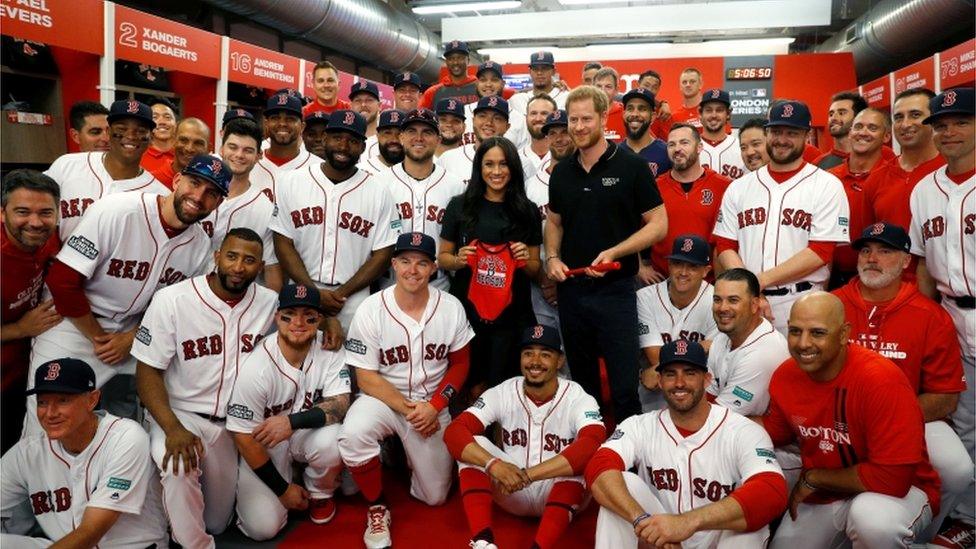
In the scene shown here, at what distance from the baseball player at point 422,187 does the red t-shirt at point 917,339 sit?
271 centimetres

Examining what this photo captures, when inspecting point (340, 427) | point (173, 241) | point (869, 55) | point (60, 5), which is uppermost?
point (869, 55)

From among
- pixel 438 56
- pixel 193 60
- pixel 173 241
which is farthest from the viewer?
pixel 438 56

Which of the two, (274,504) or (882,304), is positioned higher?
(882,304)

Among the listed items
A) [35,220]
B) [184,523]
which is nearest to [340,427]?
[184,523]

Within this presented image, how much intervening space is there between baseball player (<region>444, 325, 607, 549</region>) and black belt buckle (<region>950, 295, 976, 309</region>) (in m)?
2.14

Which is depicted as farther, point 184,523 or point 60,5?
point 60,5

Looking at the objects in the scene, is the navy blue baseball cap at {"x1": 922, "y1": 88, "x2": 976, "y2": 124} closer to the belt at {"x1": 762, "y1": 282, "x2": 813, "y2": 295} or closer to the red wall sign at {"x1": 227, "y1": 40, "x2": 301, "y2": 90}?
the belt at {"x1": 762, "y1": 282, "x2": 813, "y2": 295}

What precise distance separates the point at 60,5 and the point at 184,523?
15.4 ft

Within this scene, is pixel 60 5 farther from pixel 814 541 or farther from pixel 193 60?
pixel 814 541

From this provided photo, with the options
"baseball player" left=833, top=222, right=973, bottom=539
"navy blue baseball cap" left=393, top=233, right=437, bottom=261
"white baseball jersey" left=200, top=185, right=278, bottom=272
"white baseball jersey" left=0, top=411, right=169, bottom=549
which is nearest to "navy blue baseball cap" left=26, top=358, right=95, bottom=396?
"white baseball jersey" left=0, top=411, right=169, bottom=549

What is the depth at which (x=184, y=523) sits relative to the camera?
3.63m

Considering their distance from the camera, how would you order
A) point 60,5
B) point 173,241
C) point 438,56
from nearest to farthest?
point 173,241, point 60,5, point 438,56

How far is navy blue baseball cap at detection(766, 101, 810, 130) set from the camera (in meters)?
4.44

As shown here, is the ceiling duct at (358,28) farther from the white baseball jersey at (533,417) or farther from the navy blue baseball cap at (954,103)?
the navy blue baseball cap at (954,103)
